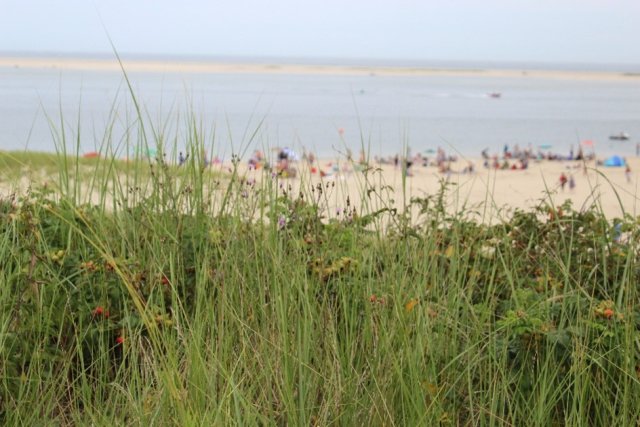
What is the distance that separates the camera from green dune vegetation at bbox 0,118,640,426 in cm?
227

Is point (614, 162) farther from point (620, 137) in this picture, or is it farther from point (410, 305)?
point (410, 305)

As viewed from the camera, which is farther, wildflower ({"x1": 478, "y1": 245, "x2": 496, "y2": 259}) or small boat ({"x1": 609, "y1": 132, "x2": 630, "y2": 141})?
small boat ({"x1": 609, "y1": 132, "x2": 630, "y2": 141})

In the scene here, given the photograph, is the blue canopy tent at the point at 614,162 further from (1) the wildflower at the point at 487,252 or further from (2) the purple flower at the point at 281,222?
(2) the purple flower at the point at 281,222

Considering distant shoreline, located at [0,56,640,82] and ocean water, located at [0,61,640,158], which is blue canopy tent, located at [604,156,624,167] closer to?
ocean water, located at [0,61,640,158]

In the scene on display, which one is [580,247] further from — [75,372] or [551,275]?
[75,372]

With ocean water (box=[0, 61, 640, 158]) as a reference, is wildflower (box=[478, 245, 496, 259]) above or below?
above

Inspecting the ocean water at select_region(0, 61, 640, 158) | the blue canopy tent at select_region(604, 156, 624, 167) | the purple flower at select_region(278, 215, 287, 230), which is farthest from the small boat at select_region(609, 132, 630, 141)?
the purple flower at select_region(278, 215, 287, 230)

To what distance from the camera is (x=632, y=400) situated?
245 centimetres

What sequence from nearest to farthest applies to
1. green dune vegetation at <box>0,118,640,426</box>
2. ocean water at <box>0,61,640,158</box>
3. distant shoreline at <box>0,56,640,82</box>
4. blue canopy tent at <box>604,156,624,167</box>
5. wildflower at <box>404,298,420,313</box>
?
green dune vegetation at <box>0,118,640,426</box> < wildflower at <box>404,298,420,313</box> < blue canopy tent at <box>604,156,624,167</box> < ocean water at <box>0,61,640,158</box> < distant shoreline at <box>0,56,640,82</box>

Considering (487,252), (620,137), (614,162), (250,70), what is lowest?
(250,70)

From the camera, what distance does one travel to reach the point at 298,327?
90.7 inches

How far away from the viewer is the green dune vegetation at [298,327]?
7.46 feet

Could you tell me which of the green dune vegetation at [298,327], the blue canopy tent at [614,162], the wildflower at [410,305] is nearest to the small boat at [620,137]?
the blue canopy tent at [614,162]

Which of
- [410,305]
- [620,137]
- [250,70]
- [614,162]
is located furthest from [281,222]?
[250,70]
